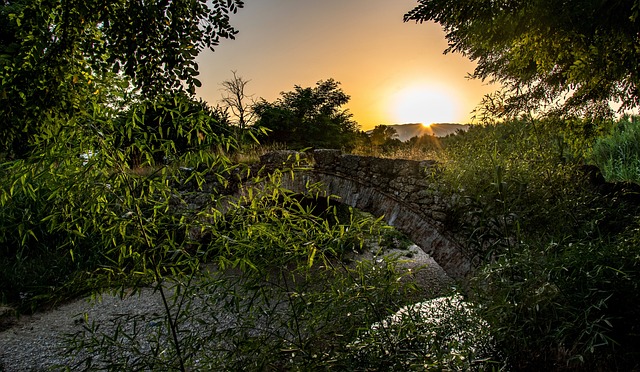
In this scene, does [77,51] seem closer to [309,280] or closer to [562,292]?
[309,280]

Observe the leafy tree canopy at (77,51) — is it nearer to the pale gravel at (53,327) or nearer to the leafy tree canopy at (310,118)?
the pale gravel at (53,327)

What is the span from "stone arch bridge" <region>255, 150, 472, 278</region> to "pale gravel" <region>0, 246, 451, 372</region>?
0.47 meters

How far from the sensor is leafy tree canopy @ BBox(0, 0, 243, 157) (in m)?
1.81

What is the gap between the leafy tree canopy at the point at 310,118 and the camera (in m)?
17.9

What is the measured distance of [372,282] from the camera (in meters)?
2.24

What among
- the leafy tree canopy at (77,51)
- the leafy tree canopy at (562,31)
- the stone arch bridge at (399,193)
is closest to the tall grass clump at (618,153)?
the leafy tree canopy at (562,31)

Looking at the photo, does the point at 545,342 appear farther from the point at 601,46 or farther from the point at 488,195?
the point at 601,46

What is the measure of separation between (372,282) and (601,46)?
9.93 ft

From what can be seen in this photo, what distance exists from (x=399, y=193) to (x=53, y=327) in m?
5.74

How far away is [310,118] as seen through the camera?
62.8 ft

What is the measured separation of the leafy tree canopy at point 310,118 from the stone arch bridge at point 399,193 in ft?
35.8

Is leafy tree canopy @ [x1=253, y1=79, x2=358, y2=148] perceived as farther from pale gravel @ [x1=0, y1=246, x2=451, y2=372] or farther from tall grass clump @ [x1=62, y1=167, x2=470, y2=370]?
tall grass clump @ [x1=62, y1=167, x2=470, y2=370]

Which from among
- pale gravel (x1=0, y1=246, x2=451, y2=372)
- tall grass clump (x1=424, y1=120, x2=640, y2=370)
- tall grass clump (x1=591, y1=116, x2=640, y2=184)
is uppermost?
tall grass clump (x1=591, y1=116, x2=640, y2=184)

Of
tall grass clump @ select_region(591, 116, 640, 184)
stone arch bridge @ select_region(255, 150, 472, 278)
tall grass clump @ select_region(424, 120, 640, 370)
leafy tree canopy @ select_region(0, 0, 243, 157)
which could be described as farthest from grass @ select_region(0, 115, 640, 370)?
tall grass clump @ select_region(591, 116, 640, 184)
